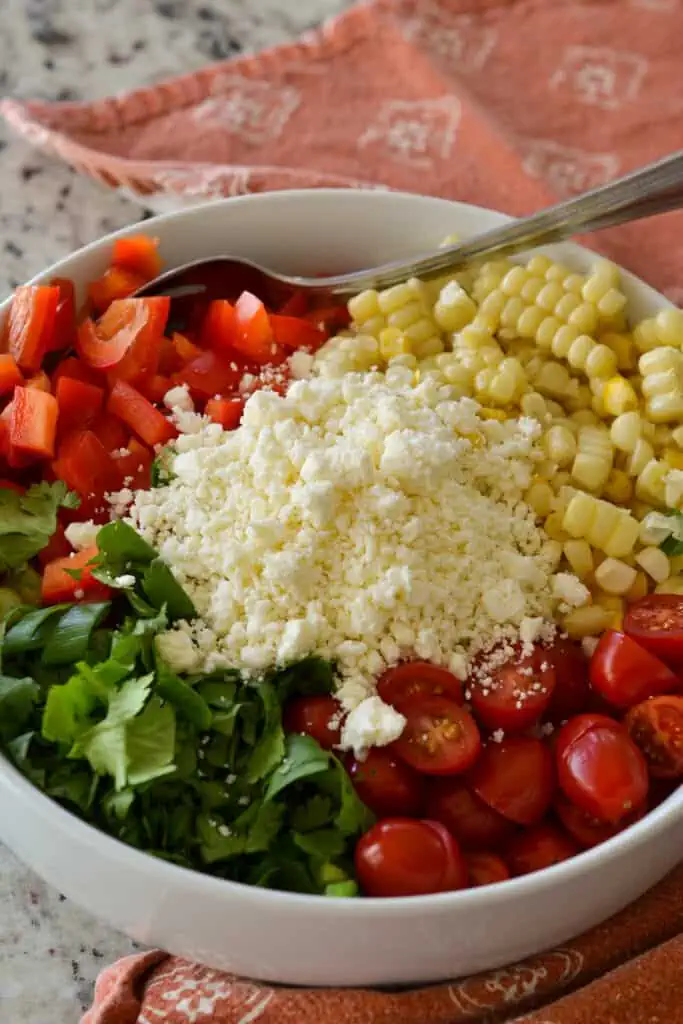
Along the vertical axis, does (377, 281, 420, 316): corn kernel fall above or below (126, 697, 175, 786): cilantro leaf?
above

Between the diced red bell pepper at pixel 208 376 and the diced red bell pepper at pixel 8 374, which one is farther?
the diced red bell pepper at pixel 208 376

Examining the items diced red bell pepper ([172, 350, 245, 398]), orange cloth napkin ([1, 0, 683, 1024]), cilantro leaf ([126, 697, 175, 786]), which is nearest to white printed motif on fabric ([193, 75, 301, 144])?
orange cloth napkin ([1, 0, 683, 1024])

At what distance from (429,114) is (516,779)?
1780mm

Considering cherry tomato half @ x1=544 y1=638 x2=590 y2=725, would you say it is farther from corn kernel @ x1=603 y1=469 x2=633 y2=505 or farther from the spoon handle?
the spoon handle

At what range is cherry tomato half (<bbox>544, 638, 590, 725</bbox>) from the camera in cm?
194

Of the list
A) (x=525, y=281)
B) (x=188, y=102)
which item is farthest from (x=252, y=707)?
(x=188, y=102)

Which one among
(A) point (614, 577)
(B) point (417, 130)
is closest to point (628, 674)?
(A) point (614, 577)

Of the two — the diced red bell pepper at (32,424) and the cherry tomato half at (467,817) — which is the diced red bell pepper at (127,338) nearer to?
the diced red bell pepper at (32,424)

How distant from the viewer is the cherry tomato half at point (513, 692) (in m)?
1.84

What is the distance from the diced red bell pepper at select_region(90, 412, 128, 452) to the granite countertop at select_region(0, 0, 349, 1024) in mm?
715

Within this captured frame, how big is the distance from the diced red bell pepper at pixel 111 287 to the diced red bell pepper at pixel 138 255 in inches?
0.6

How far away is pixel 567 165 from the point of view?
2902mm

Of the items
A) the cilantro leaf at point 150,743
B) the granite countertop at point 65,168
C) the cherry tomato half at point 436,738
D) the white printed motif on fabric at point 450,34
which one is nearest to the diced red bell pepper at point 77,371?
the granite countertop at point 65,168

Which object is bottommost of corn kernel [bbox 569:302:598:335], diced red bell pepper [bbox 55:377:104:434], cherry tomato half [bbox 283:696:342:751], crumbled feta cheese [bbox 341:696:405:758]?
cherry tomato half [bbox 283:696:342:751]
